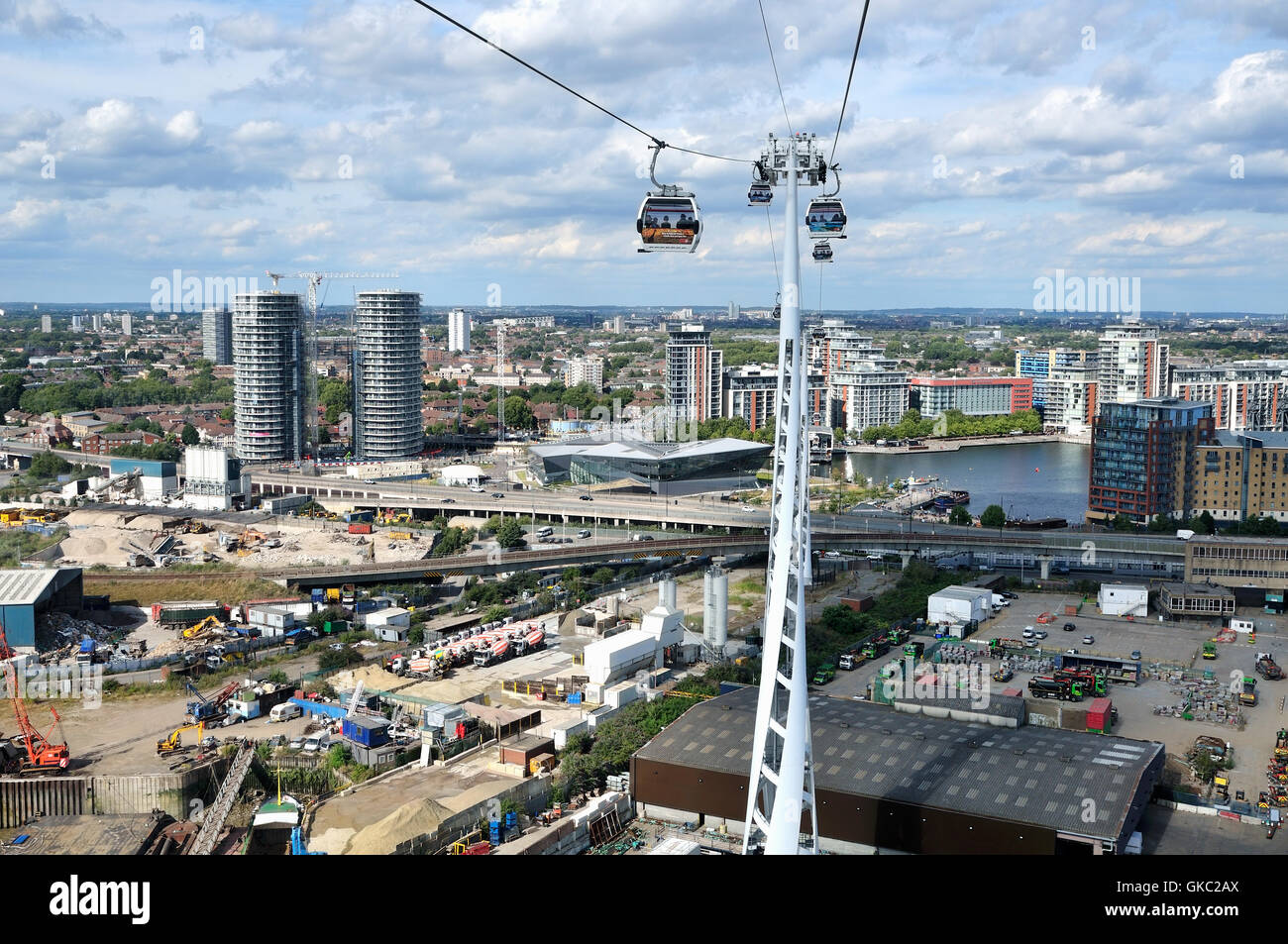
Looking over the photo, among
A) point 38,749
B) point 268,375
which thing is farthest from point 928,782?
point 268,375

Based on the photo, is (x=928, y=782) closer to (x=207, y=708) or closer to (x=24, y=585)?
(x=207, y=708)

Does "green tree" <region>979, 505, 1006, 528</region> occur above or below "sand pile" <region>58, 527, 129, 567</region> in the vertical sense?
above

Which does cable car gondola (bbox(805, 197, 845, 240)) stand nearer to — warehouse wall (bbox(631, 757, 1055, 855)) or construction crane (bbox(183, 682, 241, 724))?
warehouse wall (bbox(631, 757, 1055, 855))

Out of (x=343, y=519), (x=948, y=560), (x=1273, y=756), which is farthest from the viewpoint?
(x=343, y=519)

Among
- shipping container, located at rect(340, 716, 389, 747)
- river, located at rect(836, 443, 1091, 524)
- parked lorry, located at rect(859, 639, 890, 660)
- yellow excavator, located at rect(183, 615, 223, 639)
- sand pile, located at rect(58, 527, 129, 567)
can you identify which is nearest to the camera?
shipping container, located at rect(340, 716, 389, 747)

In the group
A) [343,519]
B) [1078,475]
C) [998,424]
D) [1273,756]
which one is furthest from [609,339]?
[1273,756]

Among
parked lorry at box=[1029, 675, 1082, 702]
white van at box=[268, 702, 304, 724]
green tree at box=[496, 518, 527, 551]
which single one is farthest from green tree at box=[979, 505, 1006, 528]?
white van at box=[268, 702, 304, 724]
